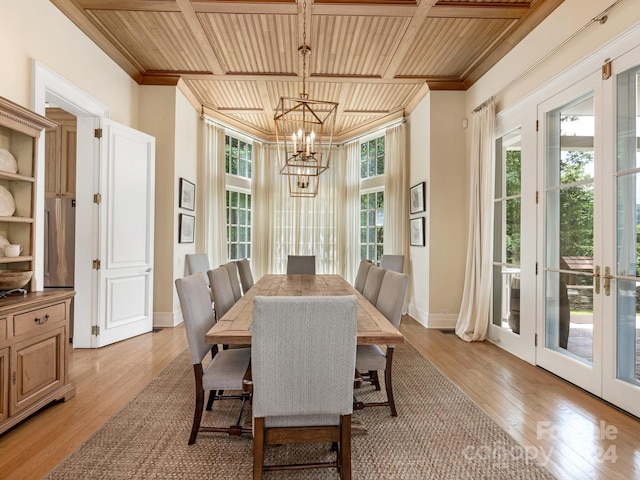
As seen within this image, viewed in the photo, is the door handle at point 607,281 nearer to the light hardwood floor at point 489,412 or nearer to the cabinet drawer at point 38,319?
the light hardwood floor at point 489,412

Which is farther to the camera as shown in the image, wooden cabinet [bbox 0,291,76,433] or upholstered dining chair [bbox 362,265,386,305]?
upholstered dining chair [bbox 362,265,386,305]

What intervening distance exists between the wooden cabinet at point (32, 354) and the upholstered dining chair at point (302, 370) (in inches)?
60.9

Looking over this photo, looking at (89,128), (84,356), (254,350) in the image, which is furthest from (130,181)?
(254,350)

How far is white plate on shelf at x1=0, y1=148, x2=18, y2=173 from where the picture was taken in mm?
2342

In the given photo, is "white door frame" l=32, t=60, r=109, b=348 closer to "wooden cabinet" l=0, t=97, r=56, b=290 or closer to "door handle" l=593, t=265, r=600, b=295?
"wooden cabinet" l=0, t=97, r=56, b=290

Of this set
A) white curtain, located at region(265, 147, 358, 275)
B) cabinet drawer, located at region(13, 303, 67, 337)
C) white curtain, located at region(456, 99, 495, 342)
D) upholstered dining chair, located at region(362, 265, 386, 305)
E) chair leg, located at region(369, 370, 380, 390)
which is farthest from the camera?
white curtain, located at region(265, 147, 358, 275)

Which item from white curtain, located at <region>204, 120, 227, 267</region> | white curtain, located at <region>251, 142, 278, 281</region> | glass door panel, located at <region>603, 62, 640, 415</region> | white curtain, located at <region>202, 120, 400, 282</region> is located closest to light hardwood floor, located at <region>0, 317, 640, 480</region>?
glass door panel, located at <region>603, 62, 640, 415</region>

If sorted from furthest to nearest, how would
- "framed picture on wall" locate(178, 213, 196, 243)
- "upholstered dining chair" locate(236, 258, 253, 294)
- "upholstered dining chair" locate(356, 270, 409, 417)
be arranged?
1. "framed picture on wall" locate(178, 213, 196, 243)
2. "upholstered dining chair" locate(236, 258, 253, 294)
3. "upholstered dining chair" locate(356, 270, 409, 417)

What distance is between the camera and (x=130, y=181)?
4.05 meters

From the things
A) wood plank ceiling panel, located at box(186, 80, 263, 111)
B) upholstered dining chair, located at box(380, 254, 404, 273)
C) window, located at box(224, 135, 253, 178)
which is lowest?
upholstered dining chair, located at box(380, 254, 404, 273)

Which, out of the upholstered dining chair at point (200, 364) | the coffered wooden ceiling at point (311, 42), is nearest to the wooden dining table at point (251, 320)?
the upholstered dining chair at point (200, 364)

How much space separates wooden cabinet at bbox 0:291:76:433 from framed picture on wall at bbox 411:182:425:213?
4.14 metres

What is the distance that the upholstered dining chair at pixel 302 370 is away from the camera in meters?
1.43

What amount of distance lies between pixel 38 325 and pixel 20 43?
213cm
